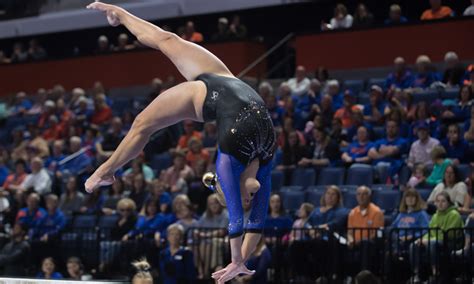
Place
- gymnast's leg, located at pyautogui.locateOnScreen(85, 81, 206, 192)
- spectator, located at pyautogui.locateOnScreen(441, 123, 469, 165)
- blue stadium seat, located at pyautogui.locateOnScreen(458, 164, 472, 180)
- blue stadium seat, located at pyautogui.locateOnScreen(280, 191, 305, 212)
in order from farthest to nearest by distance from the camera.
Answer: blue stadium seat, located at pyautogui.locateOnScreen(280, 191, 305, 212) < spectator, located at pyautogui.locateOnScreen(441, 123, 469, 165) < blue stadium seat, located at pyautogui.locateOnScreen(458, 164, 472, 180) < gymnast's leg, located at pyautogui.locateOnScreen(85, 81, 206, 192)

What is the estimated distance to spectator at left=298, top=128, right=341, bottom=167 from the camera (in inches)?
469

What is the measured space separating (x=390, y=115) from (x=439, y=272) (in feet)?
10.2

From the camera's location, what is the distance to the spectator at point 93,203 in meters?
12.8

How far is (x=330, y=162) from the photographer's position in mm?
11938

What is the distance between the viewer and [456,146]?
11039mm

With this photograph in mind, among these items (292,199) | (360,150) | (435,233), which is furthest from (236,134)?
(360,150)

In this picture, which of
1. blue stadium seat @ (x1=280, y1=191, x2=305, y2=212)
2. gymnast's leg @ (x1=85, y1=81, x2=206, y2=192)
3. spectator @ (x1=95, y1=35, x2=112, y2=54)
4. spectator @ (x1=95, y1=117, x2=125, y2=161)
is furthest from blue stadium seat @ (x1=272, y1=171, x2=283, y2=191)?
spectator @ (x1=95, y1=35, x2=112, y2=54)

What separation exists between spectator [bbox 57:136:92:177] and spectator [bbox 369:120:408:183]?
5162 mm

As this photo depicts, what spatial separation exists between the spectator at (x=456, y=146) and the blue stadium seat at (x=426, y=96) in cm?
131

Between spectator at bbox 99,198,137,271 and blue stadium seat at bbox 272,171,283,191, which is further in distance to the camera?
blue stadium seat at bbox 272,171,283,191

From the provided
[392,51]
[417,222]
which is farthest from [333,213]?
[392,51]

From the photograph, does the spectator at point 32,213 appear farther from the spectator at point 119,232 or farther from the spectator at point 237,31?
the spectator at point 237,31

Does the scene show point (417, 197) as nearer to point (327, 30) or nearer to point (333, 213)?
point (333, 213)

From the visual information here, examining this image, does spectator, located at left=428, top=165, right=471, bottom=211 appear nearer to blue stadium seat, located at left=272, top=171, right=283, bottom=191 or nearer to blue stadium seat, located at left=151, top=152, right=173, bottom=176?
blue stadium seat, located at left=272, top=171, right=283, bottom=191
